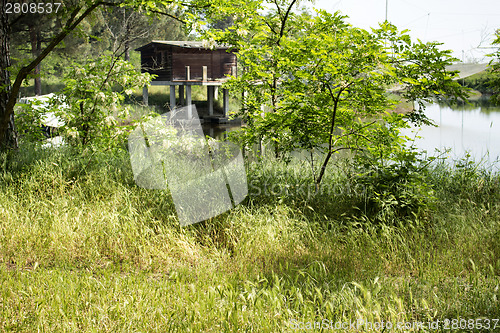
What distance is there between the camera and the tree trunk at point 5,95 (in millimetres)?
5566

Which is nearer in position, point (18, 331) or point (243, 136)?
point (18, 331)

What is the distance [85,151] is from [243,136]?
2034 mm

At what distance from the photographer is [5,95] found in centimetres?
577

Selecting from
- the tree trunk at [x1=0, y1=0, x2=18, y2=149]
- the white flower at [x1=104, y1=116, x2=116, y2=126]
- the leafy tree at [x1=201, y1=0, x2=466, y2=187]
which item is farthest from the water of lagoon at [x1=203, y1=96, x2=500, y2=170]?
the tree trunk at [x1=0, y1=0, x2=18, y2=149]

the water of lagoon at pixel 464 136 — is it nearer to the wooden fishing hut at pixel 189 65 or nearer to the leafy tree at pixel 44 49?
the wooden fishing hut at pixel 189 65

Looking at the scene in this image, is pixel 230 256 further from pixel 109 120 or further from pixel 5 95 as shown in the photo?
pixel 5 95

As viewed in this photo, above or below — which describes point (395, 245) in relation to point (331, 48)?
below

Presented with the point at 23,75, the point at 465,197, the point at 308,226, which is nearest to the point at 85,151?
the point at 23,75

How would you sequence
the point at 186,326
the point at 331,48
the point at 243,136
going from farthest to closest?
the point at 243,136, the point at 331,48, the point at 186,326

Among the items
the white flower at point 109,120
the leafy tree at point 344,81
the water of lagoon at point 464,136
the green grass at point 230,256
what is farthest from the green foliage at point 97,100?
the water of lagoon at point 464,136

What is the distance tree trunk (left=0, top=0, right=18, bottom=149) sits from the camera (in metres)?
5.57

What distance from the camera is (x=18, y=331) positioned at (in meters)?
2.39

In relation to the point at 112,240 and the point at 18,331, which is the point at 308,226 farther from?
the point at 18,331

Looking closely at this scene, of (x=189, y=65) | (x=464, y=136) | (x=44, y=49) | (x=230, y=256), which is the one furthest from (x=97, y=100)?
(x=189, y=65)
